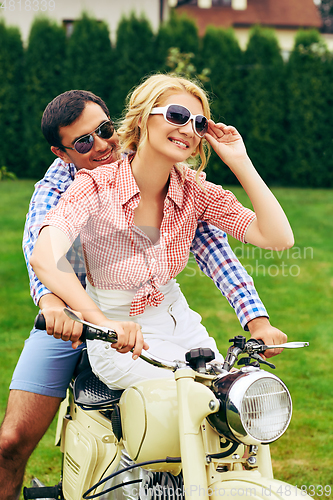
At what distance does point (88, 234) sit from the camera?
1820mm

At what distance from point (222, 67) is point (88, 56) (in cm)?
316

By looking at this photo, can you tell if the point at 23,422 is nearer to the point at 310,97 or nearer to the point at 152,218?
the point at 152,218

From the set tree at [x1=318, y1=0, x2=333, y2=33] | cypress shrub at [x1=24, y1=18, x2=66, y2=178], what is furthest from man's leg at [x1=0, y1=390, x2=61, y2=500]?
tree at [x1=318, y1=0, x2=333, y2=33]

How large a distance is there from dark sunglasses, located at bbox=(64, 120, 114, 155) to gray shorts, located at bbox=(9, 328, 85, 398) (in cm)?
84

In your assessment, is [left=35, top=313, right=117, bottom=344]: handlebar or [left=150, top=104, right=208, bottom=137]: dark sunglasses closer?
[left=35, top=313, right=117, bottom=344]: handlebar

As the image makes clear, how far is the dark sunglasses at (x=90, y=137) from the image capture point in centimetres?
236

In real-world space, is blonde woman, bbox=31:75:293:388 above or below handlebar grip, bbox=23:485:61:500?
above

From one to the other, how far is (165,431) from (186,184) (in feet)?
2.98

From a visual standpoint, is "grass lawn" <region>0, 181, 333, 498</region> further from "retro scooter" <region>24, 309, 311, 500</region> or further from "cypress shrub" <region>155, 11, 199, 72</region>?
"cypress shrub" <region>155, 11, 199, 72</region>

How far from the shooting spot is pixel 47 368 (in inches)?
89.1

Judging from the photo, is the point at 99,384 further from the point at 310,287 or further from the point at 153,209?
the point at 310,287

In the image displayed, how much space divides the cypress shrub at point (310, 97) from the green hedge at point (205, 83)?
2 centimetres

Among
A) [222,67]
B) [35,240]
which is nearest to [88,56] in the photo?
[222,67]

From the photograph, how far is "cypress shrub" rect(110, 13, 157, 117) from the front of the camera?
12539mm
